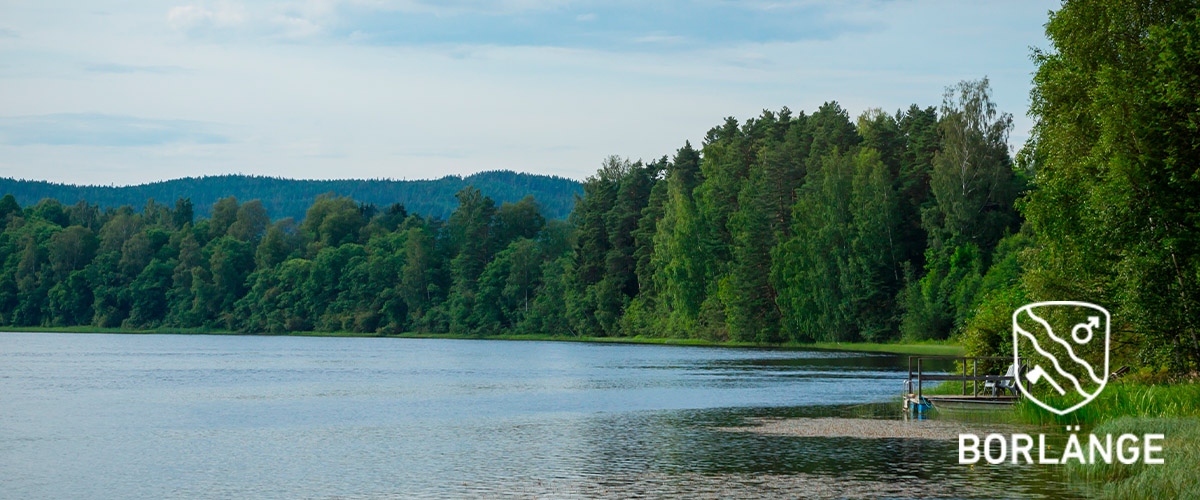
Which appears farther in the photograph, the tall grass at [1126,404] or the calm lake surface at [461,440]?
the tall grass at [1126,404]

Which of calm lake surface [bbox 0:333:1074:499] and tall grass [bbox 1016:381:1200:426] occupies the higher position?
tall grass [bbox 1016:381:1200:426]

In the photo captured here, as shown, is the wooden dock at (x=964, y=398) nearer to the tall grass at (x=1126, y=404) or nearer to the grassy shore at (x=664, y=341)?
the tall grass at (x=1126, y=404)

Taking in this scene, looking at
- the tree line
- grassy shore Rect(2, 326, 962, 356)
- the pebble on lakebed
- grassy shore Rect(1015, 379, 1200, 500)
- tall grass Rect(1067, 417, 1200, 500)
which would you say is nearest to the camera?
tall grass Rect(1067, 417, 1200, 500)

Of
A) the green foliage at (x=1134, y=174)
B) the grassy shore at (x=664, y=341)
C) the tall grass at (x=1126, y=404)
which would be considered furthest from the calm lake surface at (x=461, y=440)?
the grassy shore at (x=664, y=341)

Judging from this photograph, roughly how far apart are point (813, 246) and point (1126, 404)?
76062mm

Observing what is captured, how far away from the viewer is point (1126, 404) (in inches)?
1233

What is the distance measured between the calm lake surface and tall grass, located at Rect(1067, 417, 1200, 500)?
75 centimetres

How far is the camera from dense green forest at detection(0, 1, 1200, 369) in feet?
116

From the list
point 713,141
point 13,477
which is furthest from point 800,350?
point 13,477

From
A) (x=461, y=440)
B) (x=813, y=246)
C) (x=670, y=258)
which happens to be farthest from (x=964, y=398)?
(x=670, y=258)

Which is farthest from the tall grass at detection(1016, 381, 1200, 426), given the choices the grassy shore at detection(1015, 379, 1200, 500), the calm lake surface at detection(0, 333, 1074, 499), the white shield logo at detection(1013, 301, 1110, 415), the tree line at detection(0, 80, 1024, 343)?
the tree line at detection(0, 80, 1024, 343)

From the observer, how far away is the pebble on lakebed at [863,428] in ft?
107

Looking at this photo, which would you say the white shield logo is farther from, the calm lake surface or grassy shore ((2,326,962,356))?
grassy shore ((2,326,962,356))

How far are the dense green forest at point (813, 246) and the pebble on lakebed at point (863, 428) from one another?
21.3 feet
